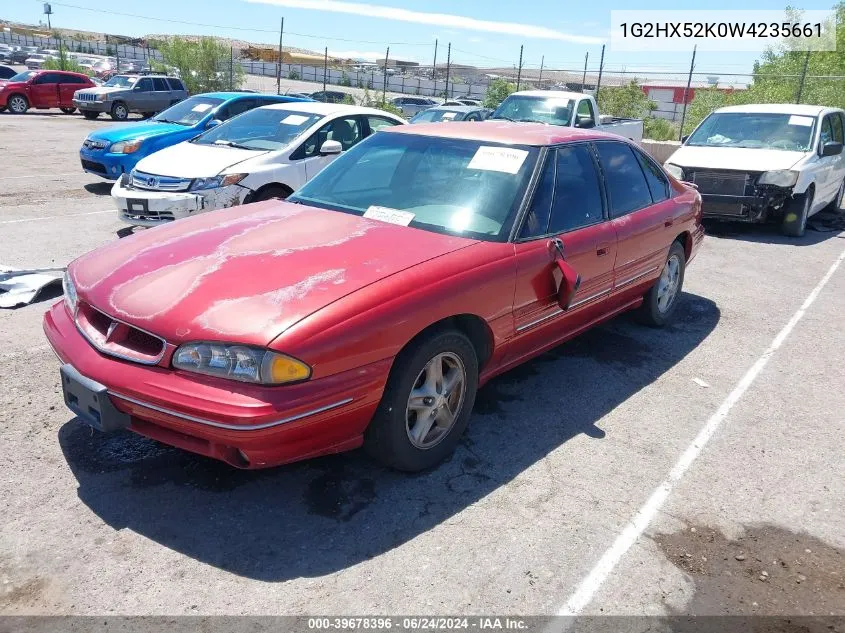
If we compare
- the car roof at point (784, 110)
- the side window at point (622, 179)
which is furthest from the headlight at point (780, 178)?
the side window at point (622, 179)

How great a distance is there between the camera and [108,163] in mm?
10227

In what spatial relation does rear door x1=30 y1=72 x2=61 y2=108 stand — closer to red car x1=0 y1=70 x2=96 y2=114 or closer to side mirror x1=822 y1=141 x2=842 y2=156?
red car x1=0 y1=70 x2=96 y2=114

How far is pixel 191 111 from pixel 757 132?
8.76 metres

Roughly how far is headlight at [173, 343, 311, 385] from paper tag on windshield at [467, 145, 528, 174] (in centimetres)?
192

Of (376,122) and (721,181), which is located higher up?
(376,122)

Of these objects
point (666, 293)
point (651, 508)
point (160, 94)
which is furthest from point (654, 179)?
point (160, 94)

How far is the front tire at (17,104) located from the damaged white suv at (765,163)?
75.7ft

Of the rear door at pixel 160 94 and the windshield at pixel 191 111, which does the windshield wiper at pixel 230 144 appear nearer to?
the windshield at pixel 191 111

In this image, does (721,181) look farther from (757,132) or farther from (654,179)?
(654,179)

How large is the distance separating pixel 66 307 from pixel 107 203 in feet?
23.2

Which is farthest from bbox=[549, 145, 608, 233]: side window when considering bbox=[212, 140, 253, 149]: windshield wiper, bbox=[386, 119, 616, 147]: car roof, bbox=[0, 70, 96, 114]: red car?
bbox=[0, 70, 96, 114]: red car

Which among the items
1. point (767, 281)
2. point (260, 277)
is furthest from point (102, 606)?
point (767, 281)

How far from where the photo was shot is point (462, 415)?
3.62 meters

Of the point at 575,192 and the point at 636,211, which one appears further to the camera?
the point at 636,211
